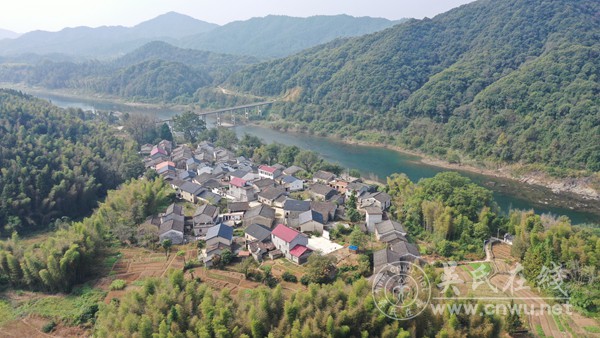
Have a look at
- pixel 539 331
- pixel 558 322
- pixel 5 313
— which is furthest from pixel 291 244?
pixel 5 313

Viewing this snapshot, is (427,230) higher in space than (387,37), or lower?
lower

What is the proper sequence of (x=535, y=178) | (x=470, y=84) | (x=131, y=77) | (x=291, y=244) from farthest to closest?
1. (x=131, y=77)
2. (x=470, y=84)
3. (x=535, y=178)
4. (x=291, y=244)

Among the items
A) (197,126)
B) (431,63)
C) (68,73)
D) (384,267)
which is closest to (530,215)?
(384,267)

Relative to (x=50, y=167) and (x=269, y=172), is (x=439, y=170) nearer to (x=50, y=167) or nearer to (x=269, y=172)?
(x=269, y=172)

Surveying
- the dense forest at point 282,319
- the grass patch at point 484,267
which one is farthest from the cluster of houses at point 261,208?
the dense forest at point 282,319

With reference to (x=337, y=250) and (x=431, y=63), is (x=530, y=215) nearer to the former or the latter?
(x=337, y=250)

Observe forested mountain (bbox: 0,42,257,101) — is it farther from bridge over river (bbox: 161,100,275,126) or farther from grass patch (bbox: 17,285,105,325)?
grass patch (bbox: 17,285,105,325)
